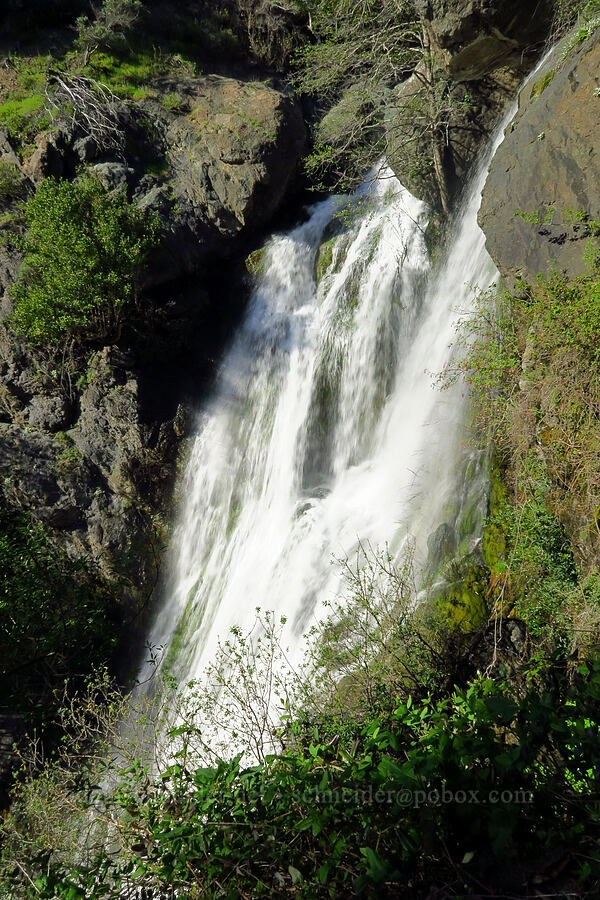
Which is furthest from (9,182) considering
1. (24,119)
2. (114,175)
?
(114,175)

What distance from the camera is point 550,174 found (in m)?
5.98

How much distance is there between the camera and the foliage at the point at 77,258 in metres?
10.3

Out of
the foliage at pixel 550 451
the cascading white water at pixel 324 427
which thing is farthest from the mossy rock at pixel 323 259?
the foliage at pixel 550 451

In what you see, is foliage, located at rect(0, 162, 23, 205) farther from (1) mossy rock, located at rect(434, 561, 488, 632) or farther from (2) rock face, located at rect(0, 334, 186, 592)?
(1) mossy rock, located at rect(434, 561, 488, 632)

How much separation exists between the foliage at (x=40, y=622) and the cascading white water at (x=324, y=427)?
1534 mm

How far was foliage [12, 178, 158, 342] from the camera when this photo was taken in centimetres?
1027

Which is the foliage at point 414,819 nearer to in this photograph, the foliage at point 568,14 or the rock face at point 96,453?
the foliage at point 568,14

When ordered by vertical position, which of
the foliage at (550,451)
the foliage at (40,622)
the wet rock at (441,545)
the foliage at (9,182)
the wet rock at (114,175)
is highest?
the wet rock at (114,175)

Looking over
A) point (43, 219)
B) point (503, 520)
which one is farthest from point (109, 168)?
point (503, 520)

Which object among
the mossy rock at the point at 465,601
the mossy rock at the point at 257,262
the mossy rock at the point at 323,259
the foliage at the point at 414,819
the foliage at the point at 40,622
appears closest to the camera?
the foliage at the point at 414,819

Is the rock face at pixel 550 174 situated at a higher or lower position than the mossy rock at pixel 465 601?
higher

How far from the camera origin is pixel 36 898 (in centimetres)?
230

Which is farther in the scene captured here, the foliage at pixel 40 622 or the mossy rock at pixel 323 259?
the mossy rock at pixel 323 259

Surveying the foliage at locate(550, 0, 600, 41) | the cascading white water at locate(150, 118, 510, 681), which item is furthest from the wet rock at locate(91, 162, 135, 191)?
the foliage at locate(550, 0, 600, 41)
